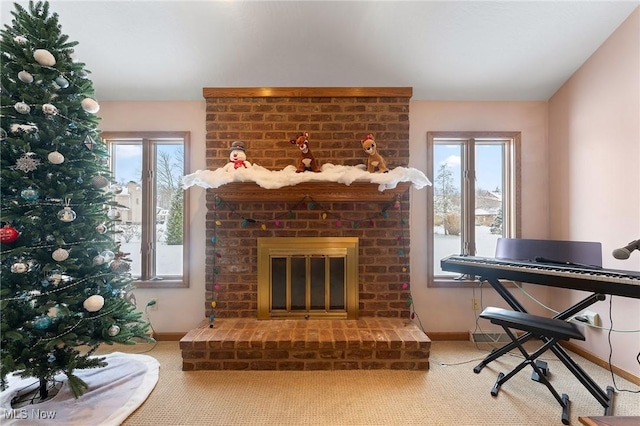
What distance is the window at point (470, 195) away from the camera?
263 centimetres

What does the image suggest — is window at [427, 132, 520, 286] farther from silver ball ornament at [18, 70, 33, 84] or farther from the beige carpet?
silver ball ornament at [18, 70, 33, 84]

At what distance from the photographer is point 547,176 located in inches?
102

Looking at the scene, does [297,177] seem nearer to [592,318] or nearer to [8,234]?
[8,234]

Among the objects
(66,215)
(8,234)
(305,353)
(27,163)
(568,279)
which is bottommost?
(305,353)

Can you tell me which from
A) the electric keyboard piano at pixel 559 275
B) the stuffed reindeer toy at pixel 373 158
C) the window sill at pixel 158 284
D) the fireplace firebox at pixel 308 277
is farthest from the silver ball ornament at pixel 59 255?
the electric keyboard piano at pixel 559 275

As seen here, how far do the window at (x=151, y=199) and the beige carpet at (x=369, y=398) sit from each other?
3.14 feet

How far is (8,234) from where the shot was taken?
1393 millimetres

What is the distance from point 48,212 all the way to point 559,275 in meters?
3.06

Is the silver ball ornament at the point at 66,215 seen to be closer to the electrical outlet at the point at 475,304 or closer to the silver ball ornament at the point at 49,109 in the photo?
the silver ball ornament at the point at 49,109

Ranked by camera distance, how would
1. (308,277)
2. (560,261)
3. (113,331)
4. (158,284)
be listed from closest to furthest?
(113,331) < (560,261) < (308,277) < (158,284)

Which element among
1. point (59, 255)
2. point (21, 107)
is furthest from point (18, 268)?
point (21, 107)

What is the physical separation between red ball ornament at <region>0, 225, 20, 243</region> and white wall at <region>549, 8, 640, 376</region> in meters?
3.84

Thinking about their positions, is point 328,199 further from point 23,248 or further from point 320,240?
point 23,248
